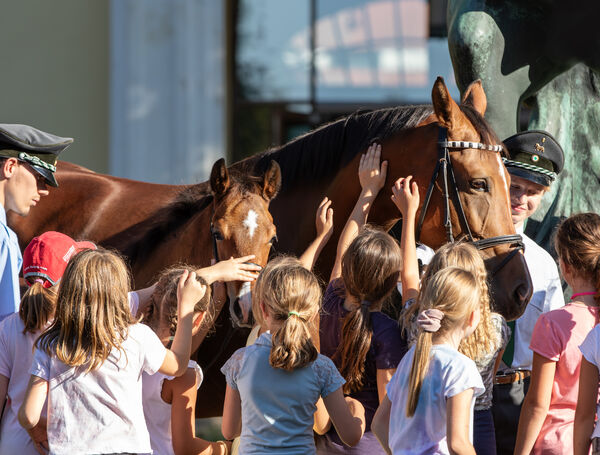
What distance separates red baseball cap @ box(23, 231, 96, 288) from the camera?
2943 millimetres

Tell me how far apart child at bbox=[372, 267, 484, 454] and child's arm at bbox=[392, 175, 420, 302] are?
1.41 ft

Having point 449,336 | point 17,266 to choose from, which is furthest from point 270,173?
point 449,336

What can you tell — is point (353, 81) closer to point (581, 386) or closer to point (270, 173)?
point (270, 173)

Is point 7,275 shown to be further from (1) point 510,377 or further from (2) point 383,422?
(1) point 510,377

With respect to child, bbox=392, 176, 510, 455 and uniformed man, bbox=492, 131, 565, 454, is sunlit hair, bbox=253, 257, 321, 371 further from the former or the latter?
uniformed man, bbox=492, 131, 565, 454

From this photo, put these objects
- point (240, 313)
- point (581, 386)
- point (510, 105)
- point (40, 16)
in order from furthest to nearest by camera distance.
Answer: point (40, 16) → point (510, 105) → point (240, 313) → point (581, 386)

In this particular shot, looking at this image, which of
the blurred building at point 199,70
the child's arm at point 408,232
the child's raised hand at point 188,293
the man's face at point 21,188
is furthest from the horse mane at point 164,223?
the blurred building at point 199,70

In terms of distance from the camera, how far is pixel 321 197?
13.1ft

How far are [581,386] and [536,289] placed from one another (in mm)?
1053

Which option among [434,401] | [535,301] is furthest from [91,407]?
[535,301]

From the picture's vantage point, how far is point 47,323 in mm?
2828

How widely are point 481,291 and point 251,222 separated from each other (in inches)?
43.4

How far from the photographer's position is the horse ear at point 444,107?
3.51 meters

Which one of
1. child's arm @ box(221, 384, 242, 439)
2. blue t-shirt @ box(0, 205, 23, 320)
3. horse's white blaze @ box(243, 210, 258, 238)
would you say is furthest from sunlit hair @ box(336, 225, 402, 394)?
blue t-shirt @ box(0, 205, 23, 320)
